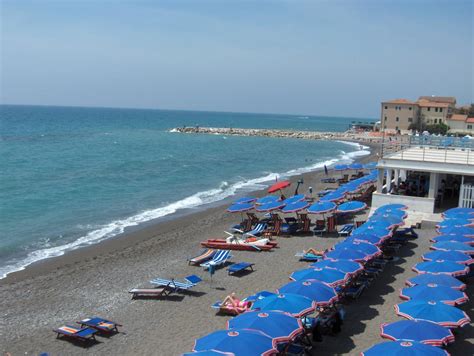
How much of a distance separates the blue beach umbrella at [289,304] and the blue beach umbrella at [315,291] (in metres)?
0.33

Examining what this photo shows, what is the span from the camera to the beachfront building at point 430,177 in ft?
70.5

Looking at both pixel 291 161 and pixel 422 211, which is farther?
pixel 291 161

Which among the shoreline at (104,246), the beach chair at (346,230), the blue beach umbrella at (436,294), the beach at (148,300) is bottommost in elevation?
the shoreline at (104,246)

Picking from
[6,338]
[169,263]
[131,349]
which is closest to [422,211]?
[169,263]

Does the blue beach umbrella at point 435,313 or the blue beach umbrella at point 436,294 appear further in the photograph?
the blue beach umbrella at point 436,294

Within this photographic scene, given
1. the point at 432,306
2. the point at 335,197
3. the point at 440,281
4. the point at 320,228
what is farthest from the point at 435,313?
the point at 335,197

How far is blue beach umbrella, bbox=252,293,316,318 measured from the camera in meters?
9.81

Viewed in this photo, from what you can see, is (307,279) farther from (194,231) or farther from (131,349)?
(194,231)

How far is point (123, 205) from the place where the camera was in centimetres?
2981

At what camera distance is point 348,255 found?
520 inches

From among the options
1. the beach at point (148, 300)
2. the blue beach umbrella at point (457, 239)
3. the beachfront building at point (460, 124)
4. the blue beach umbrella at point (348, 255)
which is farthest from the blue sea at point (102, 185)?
the beachfront building at point (460, 124)

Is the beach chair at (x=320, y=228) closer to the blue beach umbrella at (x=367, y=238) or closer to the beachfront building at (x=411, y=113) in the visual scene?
the blue beach umbrella at (x=367, y=238)

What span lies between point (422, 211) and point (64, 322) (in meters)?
15.5

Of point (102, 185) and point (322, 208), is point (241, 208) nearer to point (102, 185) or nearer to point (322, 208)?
point (322, 208)
